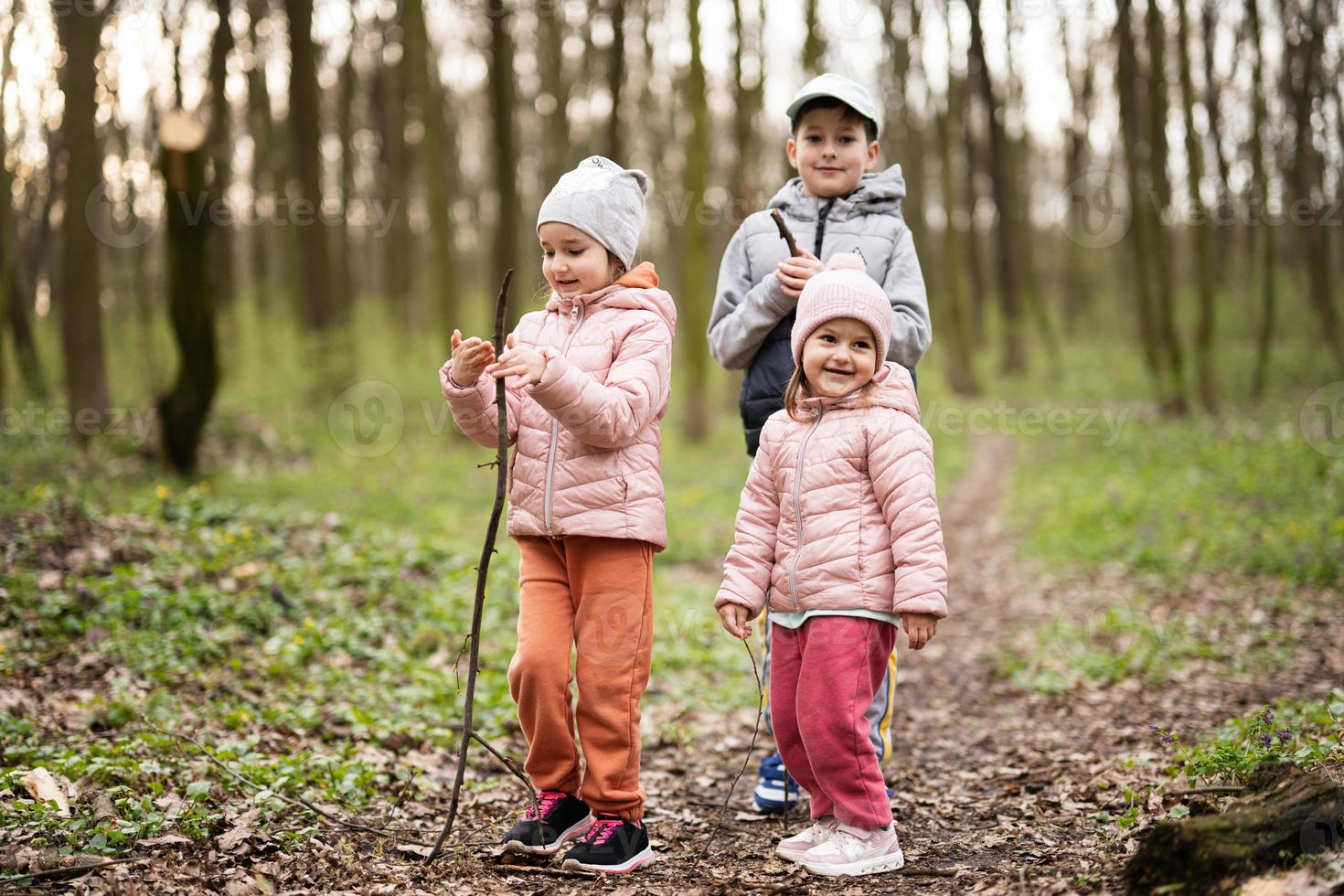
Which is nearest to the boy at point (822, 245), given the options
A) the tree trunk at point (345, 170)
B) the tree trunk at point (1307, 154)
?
the tree trunk at point (1307, 154)

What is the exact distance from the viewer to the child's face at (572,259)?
344 cm

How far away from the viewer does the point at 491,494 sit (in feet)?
37.4

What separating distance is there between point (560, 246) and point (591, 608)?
122 centimetres

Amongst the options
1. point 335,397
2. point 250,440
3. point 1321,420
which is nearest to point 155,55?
point 335,397

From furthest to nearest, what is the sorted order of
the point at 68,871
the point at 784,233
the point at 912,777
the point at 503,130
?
1. the point at 503,130
2. the point at 912,777
3. the point at 784,233
4. the point at 68,871

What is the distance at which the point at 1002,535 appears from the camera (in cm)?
1091

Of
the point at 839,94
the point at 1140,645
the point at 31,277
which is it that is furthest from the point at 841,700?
the point at 31,277

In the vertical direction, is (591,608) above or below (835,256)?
below

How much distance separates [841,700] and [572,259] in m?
1.70

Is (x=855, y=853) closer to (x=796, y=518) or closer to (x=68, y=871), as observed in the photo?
(x=796, y=518)

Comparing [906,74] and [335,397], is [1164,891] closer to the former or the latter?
[335,397]

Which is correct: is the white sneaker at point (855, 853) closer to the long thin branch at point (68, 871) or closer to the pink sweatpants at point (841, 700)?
the pink sweatpants at point (841, 700)

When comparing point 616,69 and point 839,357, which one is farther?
point 616,69

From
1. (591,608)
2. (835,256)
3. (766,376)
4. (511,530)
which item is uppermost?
(835,256)
